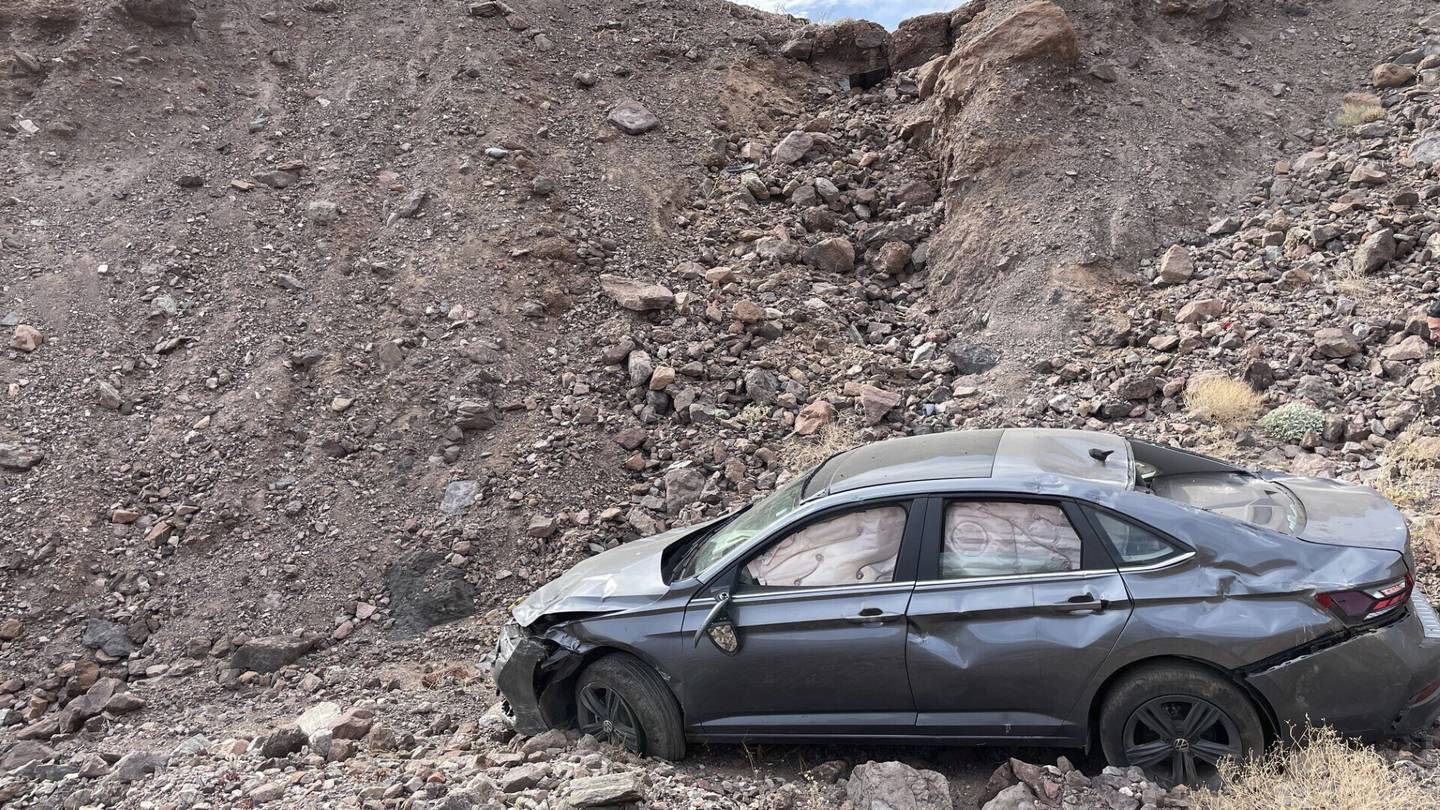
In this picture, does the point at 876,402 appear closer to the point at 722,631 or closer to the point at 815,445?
the point at 815,445

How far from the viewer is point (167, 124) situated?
12.4 m

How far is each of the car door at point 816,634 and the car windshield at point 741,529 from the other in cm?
22

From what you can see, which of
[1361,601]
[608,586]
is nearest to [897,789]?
[608,586]

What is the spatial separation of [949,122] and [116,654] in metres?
10.8

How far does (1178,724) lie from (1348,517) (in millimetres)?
1191

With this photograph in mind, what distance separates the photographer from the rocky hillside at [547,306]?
699 centimetres

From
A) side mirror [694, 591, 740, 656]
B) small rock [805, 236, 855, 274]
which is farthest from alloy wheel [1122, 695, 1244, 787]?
small rock [805, 236, 855, 274]

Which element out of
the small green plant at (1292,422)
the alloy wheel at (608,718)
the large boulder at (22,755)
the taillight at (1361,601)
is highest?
the small green plant at (1292,422)

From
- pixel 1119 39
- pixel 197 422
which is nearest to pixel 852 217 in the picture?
pixel 1119 39

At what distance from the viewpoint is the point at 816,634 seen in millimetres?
4406

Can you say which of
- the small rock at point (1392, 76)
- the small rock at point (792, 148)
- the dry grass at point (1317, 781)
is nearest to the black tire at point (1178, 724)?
the dry grass at point (1317, 781)

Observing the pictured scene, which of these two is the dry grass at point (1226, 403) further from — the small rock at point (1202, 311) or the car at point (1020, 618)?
the car at point (1020, 618)

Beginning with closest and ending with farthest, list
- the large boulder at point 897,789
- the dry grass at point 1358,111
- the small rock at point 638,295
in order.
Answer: the large boulder at point 897,789, the small rock at point 638,295, the dry grass at point 1358,111

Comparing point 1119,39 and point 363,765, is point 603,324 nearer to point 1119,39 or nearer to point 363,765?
point 363,765
